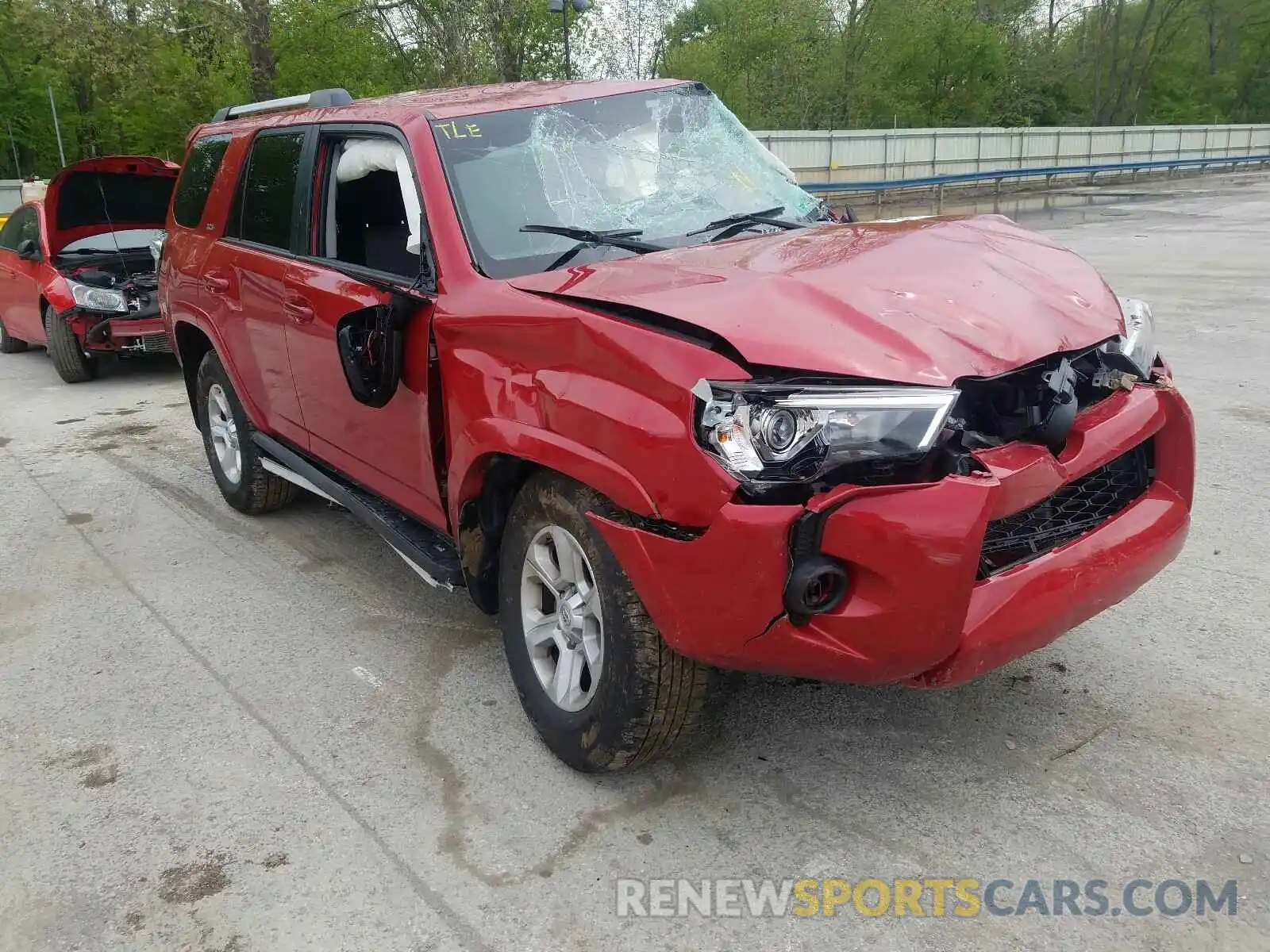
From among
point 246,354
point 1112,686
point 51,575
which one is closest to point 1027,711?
point 1112,686

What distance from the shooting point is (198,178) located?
5.57 metres

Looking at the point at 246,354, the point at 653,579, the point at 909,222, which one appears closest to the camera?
the point at 653,579

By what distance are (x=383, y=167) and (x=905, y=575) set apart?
2557mm

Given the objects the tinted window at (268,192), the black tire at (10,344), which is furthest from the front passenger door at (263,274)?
the black tire at (10,344)

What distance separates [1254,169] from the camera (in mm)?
42125

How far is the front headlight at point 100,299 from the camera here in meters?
9.54

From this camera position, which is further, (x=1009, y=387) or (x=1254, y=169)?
(x=1254, y=169)

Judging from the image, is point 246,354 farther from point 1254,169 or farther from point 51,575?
point 1254,169

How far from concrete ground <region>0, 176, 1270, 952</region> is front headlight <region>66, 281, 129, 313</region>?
5.35 metres

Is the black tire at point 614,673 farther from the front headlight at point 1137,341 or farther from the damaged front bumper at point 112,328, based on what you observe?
the damaged front bumper at point 112,328

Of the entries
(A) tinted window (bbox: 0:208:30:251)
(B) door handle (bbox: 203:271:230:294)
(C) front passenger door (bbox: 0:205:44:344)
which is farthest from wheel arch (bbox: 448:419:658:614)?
(A) tinted window (bbox: 0:208:30:251)

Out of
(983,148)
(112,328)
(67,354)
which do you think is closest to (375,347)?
(112,328)

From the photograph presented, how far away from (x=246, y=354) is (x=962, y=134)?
32747 millimetres

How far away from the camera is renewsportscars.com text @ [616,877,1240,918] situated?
247 cm
